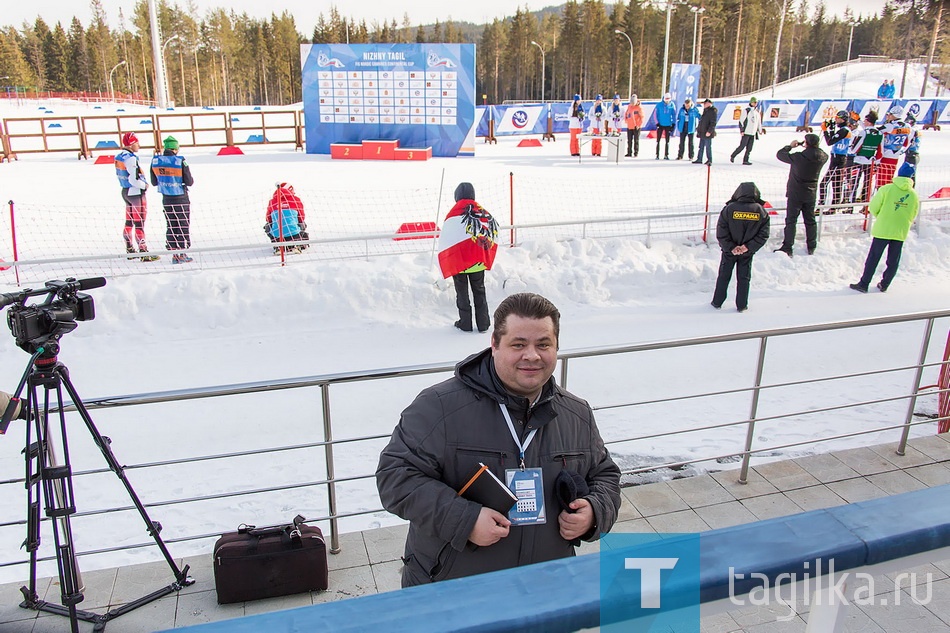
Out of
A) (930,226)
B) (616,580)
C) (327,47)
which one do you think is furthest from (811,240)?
(327,47)

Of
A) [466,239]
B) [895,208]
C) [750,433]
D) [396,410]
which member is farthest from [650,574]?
[895,208]

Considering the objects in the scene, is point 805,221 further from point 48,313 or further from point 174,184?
point 48,313

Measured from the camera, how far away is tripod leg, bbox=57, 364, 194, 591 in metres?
2.85

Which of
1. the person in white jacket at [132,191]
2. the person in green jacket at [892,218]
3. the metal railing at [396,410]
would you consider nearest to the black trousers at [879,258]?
the person in green jacket at [892,218]

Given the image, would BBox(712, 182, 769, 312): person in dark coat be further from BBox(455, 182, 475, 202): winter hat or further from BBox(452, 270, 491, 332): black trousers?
BBox(455, 182, 475, 202): winter hat

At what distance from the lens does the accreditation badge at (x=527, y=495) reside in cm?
211

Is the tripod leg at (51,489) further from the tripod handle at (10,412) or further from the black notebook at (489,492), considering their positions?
the black notebook at (489,492)

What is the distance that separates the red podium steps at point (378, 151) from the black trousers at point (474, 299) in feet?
43.4

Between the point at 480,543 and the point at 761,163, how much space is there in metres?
20.9

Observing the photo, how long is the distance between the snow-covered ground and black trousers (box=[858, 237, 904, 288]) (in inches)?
10.9

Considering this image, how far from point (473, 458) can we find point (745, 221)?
7081 mm

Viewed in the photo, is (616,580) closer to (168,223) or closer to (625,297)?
(625,297)

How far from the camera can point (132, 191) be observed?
1068cm

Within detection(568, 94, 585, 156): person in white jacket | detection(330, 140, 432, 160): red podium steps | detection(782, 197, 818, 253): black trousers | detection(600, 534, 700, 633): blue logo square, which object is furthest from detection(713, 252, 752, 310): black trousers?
detection(330, 140, 432, 160): red podium steps
